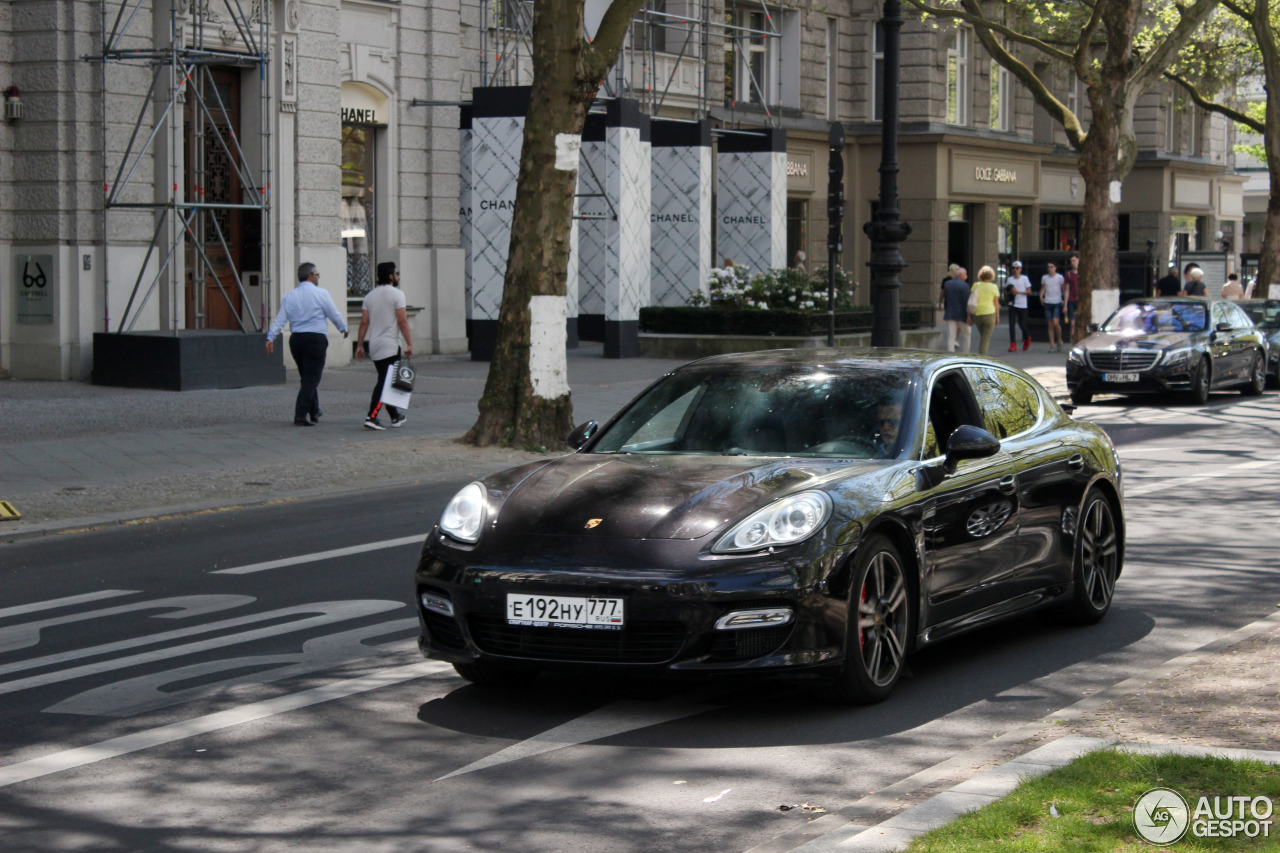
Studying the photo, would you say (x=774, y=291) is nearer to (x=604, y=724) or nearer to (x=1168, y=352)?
(x=1168, y=352)

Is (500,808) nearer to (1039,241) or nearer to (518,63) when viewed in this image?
(518,63)

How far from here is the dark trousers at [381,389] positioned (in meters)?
17.9

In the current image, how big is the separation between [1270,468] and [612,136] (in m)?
16.1

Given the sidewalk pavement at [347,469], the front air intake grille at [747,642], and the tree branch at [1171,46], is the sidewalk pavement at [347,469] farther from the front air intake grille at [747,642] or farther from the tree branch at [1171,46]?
the tree branch at [1171,46]

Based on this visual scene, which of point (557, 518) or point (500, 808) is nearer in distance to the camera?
point (500, 808)

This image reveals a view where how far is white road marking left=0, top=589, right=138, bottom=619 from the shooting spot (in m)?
8.88

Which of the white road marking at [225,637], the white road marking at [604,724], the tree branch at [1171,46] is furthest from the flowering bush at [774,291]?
the white road marking at [604,724]

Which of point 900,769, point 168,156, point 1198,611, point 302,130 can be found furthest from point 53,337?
point 900,769

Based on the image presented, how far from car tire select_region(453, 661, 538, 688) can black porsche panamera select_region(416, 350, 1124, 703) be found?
0.6 inches

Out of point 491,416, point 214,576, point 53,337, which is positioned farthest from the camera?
point 53,337

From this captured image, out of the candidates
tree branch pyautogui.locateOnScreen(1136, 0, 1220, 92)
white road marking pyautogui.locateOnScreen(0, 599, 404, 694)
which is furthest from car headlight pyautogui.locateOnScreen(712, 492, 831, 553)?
tree branch pyautogui.locateOnScreen(1136, 0, 1220, 92)

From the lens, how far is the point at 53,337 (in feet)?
73.6

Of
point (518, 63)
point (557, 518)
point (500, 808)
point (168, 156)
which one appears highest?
point (518, 63)

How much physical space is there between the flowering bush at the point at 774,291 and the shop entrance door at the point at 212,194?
8.71 metres
